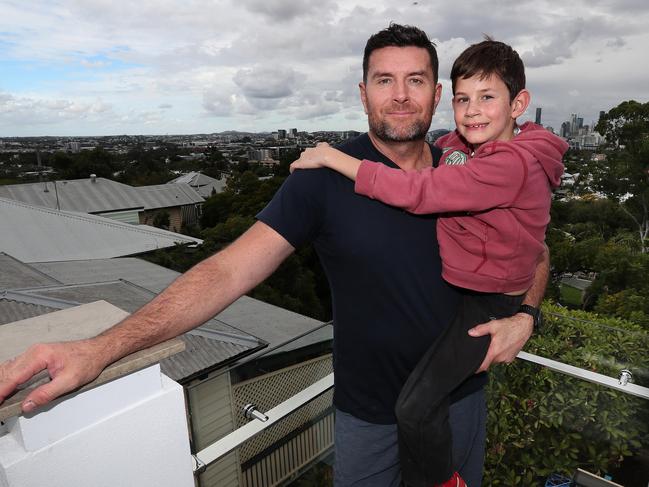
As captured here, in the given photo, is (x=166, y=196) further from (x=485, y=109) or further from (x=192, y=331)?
(x=485, y=109)

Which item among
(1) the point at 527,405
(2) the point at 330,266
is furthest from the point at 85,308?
(1) the point at 527,405

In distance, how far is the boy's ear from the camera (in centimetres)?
159

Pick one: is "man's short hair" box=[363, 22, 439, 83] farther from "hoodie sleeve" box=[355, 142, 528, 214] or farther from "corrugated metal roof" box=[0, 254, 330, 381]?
"corrugated metal roof" box=[0, 254, 330, 381]

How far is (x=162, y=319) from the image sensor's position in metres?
1.08

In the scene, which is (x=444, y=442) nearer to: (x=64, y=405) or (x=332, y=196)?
(x=332, y=196)

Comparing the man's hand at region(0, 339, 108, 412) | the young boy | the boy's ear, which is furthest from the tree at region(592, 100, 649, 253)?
the man's hand at region(0, 339, 108, 412)

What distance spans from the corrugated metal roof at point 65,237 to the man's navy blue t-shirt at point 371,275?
10310 mm

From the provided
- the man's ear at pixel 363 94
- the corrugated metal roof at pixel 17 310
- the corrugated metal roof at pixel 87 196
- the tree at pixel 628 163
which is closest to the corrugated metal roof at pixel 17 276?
the corrugated metal roof at pixel 17 310

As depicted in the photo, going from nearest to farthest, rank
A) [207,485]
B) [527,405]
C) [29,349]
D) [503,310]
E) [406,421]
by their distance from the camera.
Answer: [29,349]
[406,421]
[503,310]
[207,485]
[527,405]

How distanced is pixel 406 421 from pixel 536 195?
760 millimetres

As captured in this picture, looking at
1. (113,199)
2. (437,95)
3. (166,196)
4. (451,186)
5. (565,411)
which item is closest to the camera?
(451,186)

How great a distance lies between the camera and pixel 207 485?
1.68 metres

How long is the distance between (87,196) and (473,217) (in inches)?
996

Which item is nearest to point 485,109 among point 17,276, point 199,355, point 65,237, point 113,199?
point 199,355
